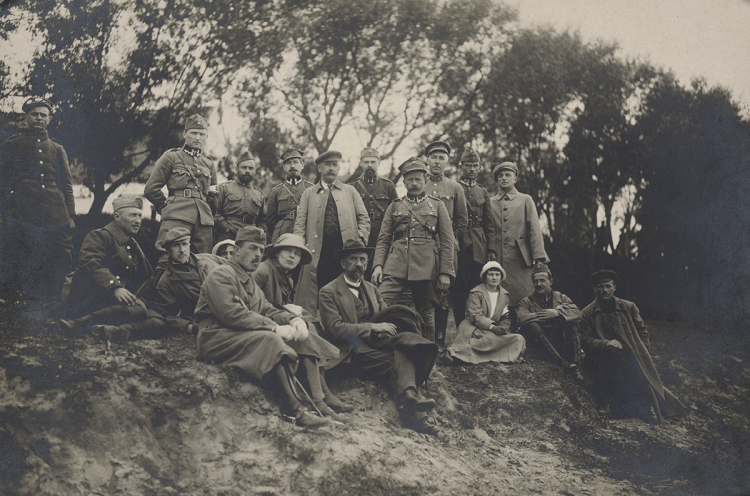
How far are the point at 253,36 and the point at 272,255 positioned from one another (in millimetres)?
2502

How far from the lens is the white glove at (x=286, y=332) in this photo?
4272 millimetres

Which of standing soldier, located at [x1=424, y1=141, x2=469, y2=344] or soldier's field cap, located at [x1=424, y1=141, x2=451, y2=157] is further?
soldier's field cap, located at [x1=424, y1=141, x2=451, y2=157]

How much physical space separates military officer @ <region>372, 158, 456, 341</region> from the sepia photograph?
0.03 metres

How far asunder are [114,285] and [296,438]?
1.84 metres

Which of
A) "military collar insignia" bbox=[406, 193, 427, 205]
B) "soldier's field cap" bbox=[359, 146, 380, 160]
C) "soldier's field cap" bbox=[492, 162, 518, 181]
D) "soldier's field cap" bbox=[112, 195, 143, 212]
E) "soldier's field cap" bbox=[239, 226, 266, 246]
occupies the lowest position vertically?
"soldier's field cap" bbox=[239, 226, 266, 246]

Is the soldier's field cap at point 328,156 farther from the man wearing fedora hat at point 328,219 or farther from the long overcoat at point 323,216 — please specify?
A: the long overcoat at point 323,216

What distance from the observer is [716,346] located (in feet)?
19.9

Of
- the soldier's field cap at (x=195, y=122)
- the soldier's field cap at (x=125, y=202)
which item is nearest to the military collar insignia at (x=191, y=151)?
the soldier's field cap at (x=195, y=122)

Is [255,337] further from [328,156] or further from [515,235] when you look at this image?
[515,235]

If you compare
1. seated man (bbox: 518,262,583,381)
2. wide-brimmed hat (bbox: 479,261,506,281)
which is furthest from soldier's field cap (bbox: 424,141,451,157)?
seated man (bbox: 518,262,583,381)

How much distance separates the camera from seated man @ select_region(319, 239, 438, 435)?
4637mm

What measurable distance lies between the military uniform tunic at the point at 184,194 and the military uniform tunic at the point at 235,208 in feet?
1.00

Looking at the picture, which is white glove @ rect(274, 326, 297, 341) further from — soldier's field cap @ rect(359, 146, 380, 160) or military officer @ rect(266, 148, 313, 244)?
soldier's field cap @ rect(359, 146, 380, 160)

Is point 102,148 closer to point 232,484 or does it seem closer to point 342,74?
point 342,74
